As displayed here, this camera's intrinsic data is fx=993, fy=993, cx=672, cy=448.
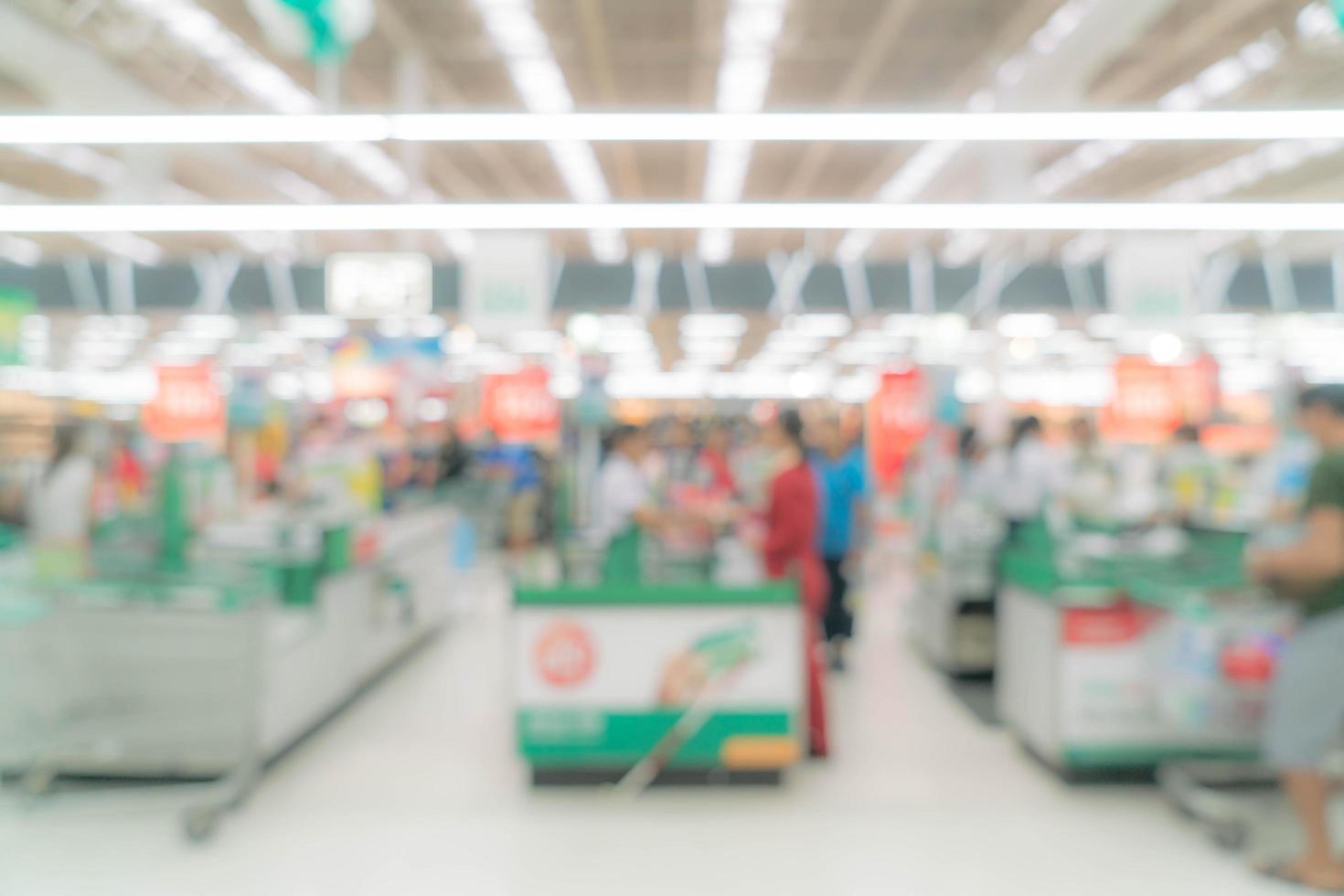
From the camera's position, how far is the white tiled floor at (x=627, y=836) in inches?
151

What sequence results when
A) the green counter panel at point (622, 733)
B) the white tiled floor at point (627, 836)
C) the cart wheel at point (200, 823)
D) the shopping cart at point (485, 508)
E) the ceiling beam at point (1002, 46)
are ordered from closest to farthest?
the white tiled floor at point (627, 836), the cart wheel at point (200, 823), the green counter panel at point (622, 733), the ceiling beam at point (1002, 46), the shopping cart at point (485, 508)

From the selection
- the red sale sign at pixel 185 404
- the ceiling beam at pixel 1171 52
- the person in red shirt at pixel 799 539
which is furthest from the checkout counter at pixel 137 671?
the ceiling beam at pixel 1171 52

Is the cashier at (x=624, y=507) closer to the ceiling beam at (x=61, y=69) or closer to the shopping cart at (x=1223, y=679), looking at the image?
the shopping cart at (x=1223, y=679)

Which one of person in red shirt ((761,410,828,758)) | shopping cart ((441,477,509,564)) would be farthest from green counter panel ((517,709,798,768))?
shopping cart ((441,477,509,564))

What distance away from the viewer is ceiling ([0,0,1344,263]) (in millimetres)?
9461

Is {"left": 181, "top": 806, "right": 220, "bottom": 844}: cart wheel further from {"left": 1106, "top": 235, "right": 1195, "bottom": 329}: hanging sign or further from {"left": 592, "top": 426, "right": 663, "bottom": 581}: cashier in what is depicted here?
{"left": 1106, "top": 235, "right": 1195, "bottom": 329}: hanging sign

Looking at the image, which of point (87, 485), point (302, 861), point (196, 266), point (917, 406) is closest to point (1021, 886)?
point (302, 861)

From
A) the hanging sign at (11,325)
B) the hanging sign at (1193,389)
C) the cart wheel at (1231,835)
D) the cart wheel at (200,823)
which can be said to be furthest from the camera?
the hanging sign at (1193,389)

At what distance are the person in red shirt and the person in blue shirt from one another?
1439 millimetres

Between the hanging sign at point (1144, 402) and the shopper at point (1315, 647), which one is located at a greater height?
the hanging sign at point (1144, 402)

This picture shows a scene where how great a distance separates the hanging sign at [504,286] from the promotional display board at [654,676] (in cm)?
506

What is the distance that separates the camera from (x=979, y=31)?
1012cm

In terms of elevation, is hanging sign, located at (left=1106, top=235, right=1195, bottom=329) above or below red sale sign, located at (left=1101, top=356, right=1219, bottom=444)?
above

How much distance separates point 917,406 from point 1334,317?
7.20 meters
